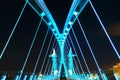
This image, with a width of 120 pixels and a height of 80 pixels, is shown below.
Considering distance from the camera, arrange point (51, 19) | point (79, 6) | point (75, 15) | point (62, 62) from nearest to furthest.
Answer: point (79, 6) < point (75, 15) < point (51, 19) < point (62, 62)

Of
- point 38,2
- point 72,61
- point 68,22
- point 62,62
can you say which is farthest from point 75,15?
point 72,61

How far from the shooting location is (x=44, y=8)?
81.3 feet

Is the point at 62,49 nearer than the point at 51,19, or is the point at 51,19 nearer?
the point at 51,19

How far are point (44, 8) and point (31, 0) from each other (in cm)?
359

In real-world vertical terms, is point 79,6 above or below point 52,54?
below

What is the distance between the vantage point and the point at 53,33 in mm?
34000

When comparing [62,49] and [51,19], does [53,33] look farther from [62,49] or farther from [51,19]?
[51,19]

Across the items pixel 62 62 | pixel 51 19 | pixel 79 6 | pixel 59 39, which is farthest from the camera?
pixel 59 39

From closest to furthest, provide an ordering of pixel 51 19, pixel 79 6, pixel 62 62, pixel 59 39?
pixel 79 6 < pixel 51 19 < pixel 62 62 < pixel 59 39

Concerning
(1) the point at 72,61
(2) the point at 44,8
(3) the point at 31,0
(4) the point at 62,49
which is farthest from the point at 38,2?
(1) the point at 72,61

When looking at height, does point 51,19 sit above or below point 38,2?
above

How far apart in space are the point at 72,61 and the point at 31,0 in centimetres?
3023

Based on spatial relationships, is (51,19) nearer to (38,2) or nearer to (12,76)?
A: (38,2)

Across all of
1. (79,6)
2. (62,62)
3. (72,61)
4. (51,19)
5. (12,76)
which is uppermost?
(72,61)
